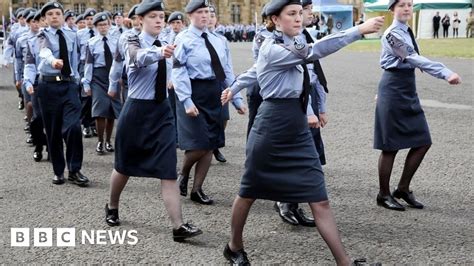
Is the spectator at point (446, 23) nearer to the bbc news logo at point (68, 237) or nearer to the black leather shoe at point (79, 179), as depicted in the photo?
the black leather shoe at point (79, 179)

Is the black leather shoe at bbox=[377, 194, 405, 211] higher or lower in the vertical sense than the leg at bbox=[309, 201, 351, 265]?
lower

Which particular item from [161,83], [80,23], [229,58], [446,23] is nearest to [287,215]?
[161,83]

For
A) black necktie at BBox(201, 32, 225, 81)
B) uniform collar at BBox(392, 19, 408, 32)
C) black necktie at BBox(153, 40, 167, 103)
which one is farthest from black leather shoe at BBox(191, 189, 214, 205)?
uniform collar at BBox(392, 19, 408, 32)

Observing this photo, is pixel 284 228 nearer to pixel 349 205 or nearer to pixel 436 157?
pixel 349 205

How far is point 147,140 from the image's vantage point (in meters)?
5.36

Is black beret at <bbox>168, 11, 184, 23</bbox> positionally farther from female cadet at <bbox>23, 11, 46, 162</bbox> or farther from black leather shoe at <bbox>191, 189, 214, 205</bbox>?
black leather shoe at <bbox>191, 189, 214, 205</bbox>

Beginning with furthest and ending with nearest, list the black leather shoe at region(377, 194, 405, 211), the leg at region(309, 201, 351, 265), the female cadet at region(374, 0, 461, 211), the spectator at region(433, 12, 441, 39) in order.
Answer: the spectator at region(433, 12, 441, 39), the black leather shoe at region(377, 194, 405, 211), the female cadet at region(374, 0, 461, 211), the leg at region(309, 201, 351, 265)

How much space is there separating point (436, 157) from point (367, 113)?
14.1 feet

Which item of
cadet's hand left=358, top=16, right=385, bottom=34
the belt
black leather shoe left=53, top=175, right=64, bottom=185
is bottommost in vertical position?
black leather shoe left=53, top=175, right=64, bottom=185

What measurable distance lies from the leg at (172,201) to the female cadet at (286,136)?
0.99m

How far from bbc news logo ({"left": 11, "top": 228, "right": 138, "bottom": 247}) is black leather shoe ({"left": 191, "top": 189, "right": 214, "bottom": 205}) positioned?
107cm

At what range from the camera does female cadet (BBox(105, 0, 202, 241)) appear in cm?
531

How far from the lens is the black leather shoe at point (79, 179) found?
24.0 ft

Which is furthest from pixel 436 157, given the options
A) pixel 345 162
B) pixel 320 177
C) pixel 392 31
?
pixel 320 177
